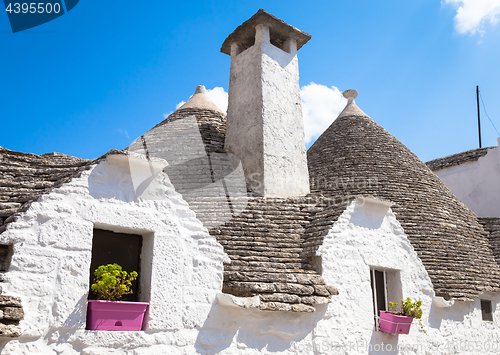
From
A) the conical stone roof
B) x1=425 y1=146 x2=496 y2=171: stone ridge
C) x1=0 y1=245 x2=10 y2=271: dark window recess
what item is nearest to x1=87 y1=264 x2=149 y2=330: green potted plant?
x1=0 y1=245 x2=10 y2=271: dark window recess

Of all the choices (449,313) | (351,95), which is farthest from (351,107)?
(449,313)

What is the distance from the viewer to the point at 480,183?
16.7 metres

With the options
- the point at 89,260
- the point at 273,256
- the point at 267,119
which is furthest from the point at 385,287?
the point at 89,260

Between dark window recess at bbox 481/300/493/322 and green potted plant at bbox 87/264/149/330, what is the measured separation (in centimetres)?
781

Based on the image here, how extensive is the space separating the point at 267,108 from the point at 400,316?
519 cm

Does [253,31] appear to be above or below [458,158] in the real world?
above

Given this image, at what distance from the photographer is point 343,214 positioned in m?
7.48

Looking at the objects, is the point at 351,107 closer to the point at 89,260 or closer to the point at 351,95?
the point at 351,95

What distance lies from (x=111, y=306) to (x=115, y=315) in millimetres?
122

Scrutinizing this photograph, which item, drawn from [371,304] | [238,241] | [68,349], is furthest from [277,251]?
[68,349]

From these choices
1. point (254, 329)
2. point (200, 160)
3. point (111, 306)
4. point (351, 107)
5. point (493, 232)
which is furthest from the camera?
point (351, 107)

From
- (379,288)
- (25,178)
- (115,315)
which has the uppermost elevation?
(25,178)

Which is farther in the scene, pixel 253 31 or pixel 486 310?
pixel 253 31

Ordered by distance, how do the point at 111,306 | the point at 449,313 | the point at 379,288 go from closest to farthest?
1. the point at 111,306
2. the point at 379,288
3. the point at 449,313
